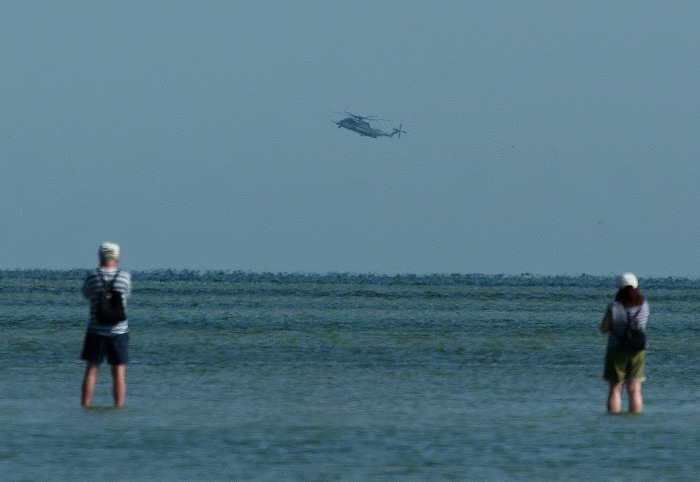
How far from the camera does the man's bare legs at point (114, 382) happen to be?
643 inches

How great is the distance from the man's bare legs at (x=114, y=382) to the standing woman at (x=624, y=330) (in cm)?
455

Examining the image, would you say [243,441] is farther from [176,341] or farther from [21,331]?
[21,331]

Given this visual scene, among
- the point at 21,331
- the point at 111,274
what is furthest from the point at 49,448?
the point at 21,331

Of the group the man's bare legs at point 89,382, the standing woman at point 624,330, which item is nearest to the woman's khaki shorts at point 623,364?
the standing woman at point 624,330

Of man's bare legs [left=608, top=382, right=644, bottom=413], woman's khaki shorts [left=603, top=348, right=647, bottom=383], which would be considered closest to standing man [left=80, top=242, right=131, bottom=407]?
woman's khaki shorts [left=603, top=348, right=647, bottom=383]

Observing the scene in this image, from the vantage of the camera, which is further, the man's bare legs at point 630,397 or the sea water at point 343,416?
the man's bare legs at point 630,397

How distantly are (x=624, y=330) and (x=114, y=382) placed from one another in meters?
4.87

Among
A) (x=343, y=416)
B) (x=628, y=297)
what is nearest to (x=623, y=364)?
(x=628, y=297)

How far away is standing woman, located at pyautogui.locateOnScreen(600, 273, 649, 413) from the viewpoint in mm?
16484

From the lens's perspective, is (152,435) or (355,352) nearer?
(152,435)

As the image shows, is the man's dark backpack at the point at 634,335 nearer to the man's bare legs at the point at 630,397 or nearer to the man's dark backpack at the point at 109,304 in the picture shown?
the man's bare legs at the point at 630,397

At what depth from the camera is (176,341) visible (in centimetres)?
3444

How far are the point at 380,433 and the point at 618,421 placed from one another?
2.54 metres

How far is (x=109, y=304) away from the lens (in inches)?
626
